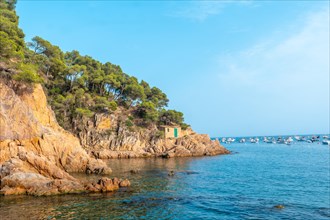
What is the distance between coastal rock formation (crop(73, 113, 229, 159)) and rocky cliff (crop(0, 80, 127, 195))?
932 inches

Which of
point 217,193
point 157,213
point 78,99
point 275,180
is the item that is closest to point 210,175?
point 275,180

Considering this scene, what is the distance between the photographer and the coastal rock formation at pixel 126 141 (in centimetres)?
6662

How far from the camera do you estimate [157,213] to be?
2100cm

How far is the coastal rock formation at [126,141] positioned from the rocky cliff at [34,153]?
77.7ft

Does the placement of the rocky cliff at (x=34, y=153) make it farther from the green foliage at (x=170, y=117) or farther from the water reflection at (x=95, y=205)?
the green foliage at (x=170, y=117)

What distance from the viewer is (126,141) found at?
7012 centimetres

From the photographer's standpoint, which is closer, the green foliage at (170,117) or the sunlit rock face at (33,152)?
the sunlit rock face at (33,152)

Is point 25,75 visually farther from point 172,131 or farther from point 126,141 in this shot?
point 172,131

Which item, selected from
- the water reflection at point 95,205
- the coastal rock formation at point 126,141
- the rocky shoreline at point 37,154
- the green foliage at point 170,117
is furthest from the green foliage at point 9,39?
the green foliage at point 170,117

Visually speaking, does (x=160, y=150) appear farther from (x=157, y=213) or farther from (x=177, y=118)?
(x=157, y=213)

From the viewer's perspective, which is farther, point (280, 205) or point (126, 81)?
point (126, 81)

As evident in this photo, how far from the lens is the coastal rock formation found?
66625mm

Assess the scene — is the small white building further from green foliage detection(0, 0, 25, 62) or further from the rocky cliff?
green foliage detection(0, 0, 25, 62)

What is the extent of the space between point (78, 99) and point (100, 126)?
29.1 feet
